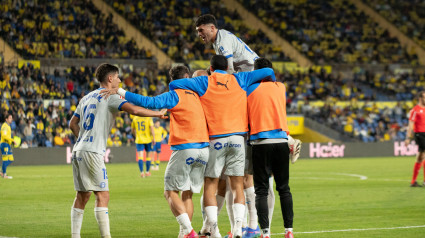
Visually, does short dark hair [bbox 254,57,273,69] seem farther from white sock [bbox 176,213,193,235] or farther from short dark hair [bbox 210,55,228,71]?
white sock [bbox 176,213,193,235]

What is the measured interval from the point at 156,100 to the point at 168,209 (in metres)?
5.57

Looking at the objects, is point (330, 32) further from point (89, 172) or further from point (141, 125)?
point (89, 172)

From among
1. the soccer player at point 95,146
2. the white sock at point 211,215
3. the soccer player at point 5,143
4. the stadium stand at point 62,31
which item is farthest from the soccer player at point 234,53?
the stadium stand at point 62,31

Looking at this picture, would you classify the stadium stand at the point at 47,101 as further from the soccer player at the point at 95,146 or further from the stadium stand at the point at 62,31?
the soccer player at the point at 95,146

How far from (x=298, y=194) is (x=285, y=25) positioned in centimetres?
3640

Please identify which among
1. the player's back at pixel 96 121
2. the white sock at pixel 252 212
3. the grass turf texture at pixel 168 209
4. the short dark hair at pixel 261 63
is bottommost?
the grass turf texture at pixel 168 209

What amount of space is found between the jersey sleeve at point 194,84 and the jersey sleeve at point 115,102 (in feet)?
2.10

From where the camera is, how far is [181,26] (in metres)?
46.8

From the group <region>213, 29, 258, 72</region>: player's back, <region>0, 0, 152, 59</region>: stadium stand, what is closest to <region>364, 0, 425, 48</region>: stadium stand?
<region>0, 0, 152, 59</region>: stadium stand

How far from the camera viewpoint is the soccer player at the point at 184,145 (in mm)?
8391

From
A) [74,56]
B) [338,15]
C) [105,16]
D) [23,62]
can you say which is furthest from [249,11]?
[23,62]

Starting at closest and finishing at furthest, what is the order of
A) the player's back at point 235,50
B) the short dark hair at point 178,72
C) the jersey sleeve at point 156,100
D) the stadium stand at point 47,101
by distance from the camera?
the jersey sleeve at point 156,100, the short dark hair at point 178,72, the player's back at point 235,50, the stadium stand at point 47,101

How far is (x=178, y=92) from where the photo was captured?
8484mm

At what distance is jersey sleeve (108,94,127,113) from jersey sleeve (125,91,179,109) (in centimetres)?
8
